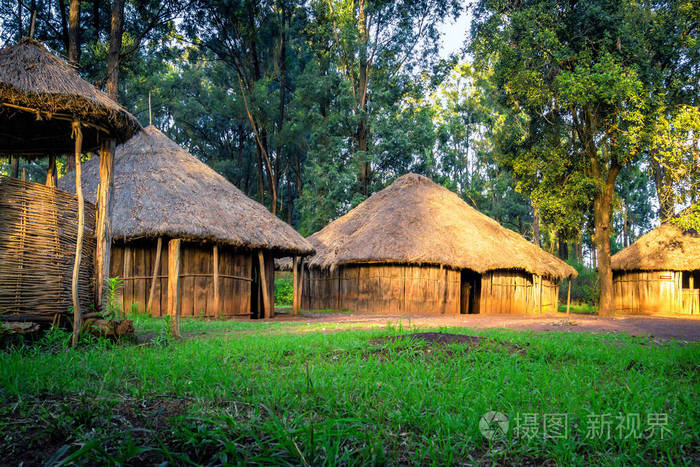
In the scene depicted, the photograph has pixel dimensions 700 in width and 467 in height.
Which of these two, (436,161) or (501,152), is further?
(436,161)

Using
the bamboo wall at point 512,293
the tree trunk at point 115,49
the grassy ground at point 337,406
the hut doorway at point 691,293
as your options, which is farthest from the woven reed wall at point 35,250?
the hut doorway at point 691,293

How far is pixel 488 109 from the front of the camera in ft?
112

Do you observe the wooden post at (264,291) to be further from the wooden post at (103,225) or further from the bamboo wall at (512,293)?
the bamboo wall at (512,293)

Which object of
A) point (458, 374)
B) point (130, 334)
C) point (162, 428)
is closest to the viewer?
point (162, 428)

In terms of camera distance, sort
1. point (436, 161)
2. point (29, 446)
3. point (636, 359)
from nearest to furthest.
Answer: point (29, 446)
point (636, 359)
point (436, 161)

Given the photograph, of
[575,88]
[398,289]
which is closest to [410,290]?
[398,289]

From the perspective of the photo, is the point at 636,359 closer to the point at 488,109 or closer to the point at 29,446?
the point at 29,446

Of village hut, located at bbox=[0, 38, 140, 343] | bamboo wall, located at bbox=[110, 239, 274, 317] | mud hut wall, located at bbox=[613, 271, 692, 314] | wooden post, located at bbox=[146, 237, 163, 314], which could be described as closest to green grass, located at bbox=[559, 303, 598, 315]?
mud hut wall, located at bbox=[613, 271, 692, 314]

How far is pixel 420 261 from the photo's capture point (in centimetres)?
1744

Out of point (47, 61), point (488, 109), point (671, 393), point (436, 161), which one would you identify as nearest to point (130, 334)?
point (47, 61)

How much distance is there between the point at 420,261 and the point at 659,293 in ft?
39.7

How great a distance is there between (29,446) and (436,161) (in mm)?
25524

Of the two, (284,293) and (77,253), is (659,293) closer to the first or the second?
(284,293)

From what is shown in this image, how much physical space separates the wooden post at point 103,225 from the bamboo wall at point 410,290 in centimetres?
1230
